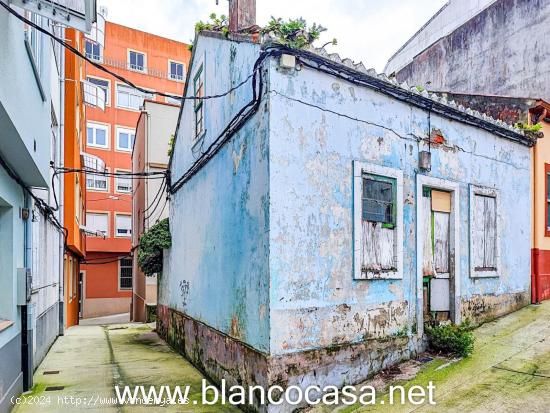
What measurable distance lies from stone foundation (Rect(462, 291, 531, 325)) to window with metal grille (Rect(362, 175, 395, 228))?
2.56m

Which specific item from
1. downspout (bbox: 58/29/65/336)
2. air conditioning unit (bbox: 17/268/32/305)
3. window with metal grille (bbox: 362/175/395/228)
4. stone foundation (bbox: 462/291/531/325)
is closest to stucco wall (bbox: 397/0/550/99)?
stone foundation (bbox: 462/291/531/325)

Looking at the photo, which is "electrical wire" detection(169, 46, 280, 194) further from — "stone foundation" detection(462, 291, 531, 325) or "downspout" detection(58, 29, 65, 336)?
"downspout" detection(58, 29, 65, 336)

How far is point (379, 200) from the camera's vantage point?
685 centimetres

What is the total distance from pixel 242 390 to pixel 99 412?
6.56 feet

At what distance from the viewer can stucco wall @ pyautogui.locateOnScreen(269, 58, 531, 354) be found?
5688 mm

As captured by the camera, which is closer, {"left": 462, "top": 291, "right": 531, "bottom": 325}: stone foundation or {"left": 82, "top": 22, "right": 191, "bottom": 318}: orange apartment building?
{"left": 462, "top": 291, "right": 531, "bottom": 325}: stone foundation

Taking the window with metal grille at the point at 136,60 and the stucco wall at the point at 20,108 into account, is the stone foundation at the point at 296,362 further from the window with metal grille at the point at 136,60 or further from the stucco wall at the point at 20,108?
the window with metal grille at the point at 136,60

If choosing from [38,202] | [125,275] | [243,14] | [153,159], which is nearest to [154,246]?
[38,202]

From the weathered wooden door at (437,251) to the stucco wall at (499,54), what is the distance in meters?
7.67

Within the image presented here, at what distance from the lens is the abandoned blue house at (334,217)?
5766 millimetres

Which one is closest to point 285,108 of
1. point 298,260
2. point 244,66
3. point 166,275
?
point 244,66

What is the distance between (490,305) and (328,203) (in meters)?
4.64

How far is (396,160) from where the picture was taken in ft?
23.4

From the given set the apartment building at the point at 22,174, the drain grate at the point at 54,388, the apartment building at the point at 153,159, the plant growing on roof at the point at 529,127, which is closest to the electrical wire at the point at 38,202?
the apartment building at the point at 22,174
